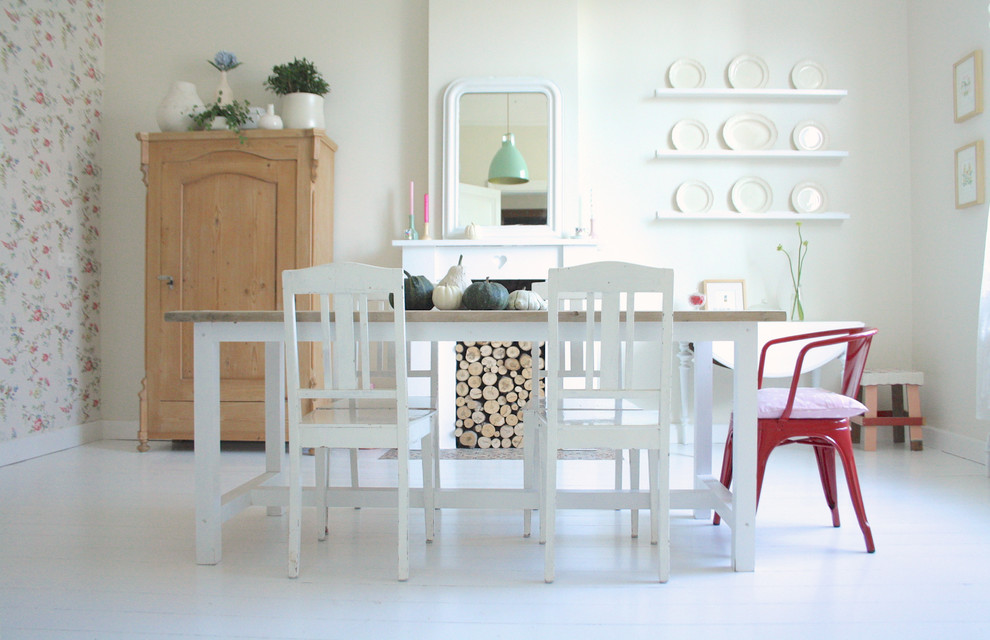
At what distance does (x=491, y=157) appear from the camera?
4.19 metres

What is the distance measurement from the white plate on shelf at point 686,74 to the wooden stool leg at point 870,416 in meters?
2.00

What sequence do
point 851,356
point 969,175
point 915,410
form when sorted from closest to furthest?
point 851,356
point 969,175
point 915,410

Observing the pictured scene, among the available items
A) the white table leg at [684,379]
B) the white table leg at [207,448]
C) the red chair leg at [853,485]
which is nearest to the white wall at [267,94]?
the white table leg at [684,379]

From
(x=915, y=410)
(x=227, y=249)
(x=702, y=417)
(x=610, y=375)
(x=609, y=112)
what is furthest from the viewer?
(x=609, y=112)

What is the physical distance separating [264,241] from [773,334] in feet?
9.26

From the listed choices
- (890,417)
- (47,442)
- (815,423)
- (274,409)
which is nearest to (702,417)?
(815,423)

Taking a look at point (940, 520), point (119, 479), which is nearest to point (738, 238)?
point (940, 520)

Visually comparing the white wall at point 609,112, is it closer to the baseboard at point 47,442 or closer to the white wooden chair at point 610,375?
the baseboard at point 47,442

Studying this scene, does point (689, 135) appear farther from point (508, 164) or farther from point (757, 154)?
point (508, 164)

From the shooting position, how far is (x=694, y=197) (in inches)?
170

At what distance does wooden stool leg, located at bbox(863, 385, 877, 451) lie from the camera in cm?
384

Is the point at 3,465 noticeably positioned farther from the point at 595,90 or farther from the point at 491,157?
the point at 595,90

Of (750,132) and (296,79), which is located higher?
(296,79)

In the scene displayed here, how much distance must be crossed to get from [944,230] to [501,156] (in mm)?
2465
